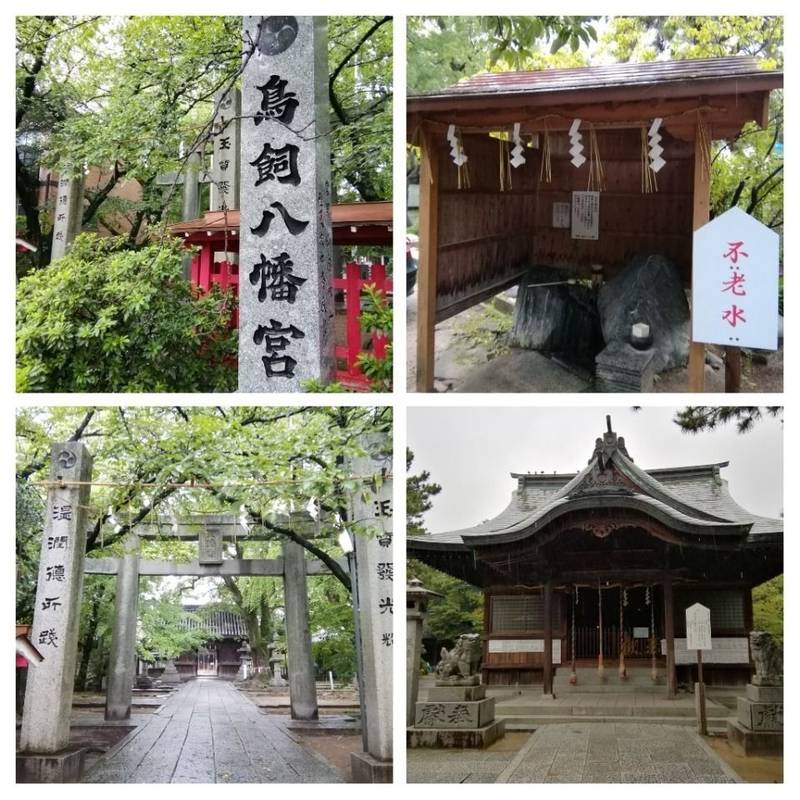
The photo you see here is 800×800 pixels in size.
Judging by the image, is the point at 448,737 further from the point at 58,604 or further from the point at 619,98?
the point at 619,98

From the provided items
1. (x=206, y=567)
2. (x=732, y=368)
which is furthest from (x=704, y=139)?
(x=206, y=567)

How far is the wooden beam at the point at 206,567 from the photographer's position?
921 cm

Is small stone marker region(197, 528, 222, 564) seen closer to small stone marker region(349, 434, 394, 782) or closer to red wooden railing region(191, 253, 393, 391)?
red wooden railing region(191, 253, 393, 391)

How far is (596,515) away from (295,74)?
3.49m

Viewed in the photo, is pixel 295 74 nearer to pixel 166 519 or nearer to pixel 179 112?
pixel 179 112

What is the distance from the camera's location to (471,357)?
22.3ft

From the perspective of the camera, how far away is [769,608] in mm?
5496

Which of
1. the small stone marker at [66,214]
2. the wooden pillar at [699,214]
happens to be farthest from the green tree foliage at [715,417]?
the small stone marker at [66,214]

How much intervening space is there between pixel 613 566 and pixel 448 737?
2092mm

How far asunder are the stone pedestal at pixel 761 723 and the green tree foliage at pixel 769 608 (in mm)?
391

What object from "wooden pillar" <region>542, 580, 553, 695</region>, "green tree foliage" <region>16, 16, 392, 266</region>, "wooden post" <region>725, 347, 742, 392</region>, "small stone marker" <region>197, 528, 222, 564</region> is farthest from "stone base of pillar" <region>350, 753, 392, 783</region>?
"green tree foliage" <region>16, 16, 392, 266</region>

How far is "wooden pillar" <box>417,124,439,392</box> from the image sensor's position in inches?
210

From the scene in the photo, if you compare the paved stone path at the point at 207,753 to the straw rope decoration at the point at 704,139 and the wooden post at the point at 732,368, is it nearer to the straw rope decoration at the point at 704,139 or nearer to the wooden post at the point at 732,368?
the wooden post at the point at 732,368

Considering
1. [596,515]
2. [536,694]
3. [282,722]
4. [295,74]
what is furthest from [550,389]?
[282,722]
